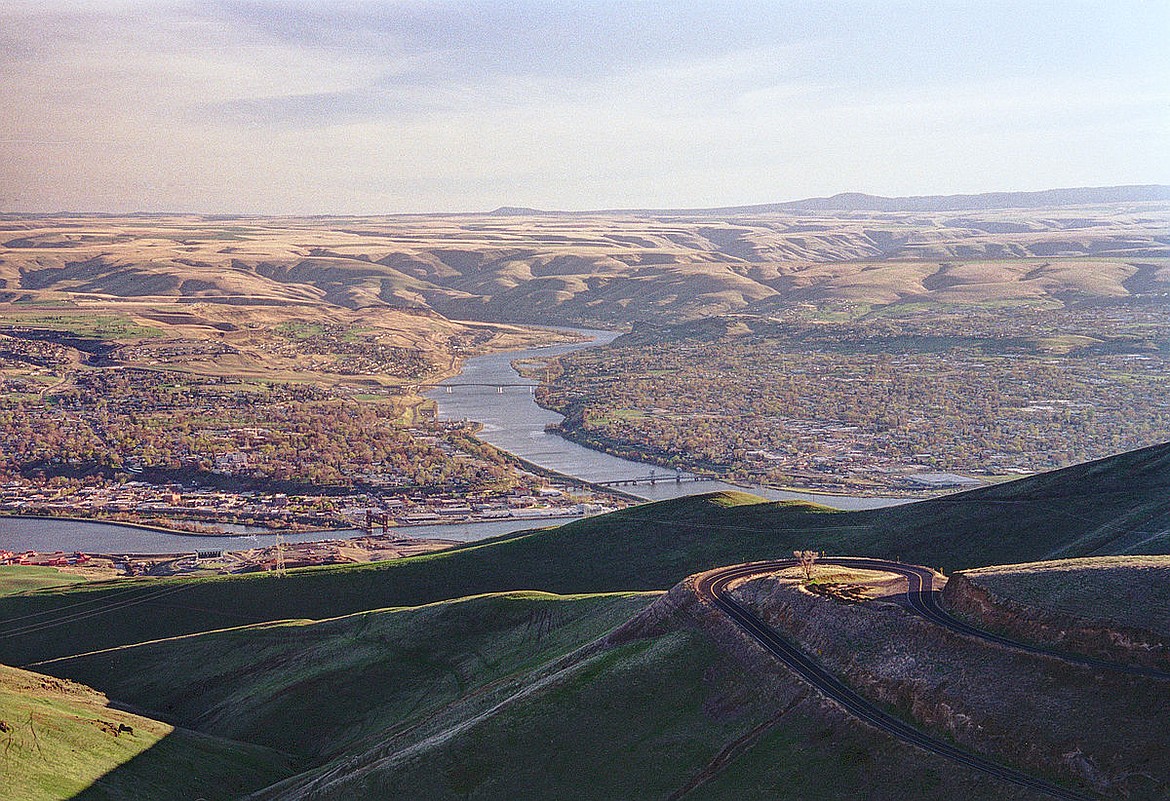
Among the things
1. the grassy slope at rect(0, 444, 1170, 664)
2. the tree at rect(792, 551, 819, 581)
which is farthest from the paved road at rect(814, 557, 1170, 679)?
the grassy slope at rect(0, 444, 1170, 664)

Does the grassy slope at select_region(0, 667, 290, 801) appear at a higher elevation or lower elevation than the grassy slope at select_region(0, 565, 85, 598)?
higher

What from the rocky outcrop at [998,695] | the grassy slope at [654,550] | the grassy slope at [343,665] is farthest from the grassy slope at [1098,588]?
the grassy slope at [654,550]

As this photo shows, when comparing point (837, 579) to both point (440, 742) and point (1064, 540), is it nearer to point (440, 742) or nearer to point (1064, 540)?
point (440, 742)

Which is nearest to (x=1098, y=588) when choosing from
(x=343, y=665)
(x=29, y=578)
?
(x=343, y=665)

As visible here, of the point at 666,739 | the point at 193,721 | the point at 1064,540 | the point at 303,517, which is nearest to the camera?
the point at 666,739

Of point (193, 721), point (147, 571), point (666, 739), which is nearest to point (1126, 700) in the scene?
point (666, 739)

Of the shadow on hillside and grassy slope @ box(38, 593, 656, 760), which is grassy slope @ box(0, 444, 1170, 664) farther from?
the shadow on hillside

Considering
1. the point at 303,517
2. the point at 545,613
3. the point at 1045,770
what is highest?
the point at 1045,770
